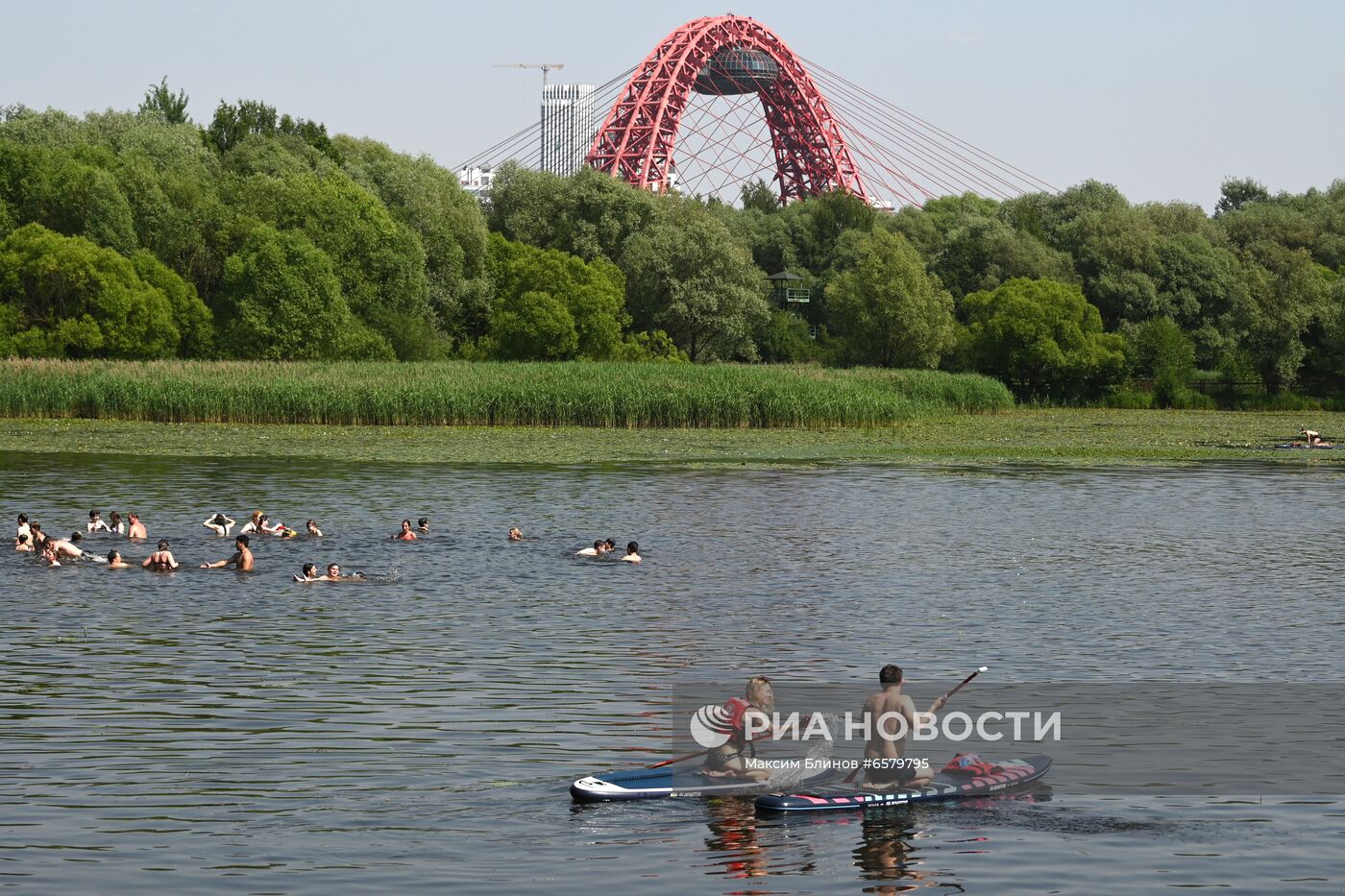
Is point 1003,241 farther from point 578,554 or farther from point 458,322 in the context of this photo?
point 578,554

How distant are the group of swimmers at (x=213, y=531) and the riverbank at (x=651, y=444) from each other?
18.8 m

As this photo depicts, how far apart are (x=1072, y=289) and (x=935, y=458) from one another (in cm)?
4929

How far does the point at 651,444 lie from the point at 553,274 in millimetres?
35458

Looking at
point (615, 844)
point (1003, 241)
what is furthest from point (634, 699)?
point (1003, 241)

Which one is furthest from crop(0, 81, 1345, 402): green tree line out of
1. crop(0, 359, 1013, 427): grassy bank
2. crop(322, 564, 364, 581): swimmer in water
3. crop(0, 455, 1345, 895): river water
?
crop(322, 564, 364, 581): swimmer in water

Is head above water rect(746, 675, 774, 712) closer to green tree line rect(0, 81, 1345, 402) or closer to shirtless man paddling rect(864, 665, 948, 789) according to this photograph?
shirtless man paddling rect(864, 665, 948, 789)

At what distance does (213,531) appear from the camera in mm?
36906

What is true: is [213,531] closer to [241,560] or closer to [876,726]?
[241,560]

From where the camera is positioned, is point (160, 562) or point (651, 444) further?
point (651, 444)

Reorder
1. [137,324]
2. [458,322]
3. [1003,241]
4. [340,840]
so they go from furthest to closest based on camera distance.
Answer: [1003,241]
[458,322]
[137,324]
[340,840]

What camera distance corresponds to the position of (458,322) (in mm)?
A: 101500

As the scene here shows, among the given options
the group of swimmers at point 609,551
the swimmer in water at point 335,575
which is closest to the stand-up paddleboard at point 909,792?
the swimmer in water at point 335,575

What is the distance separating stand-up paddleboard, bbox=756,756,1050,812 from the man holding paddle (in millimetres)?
131

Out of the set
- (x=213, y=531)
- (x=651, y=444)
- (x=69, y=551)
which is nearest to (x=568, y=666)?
(x=69, y=551)
